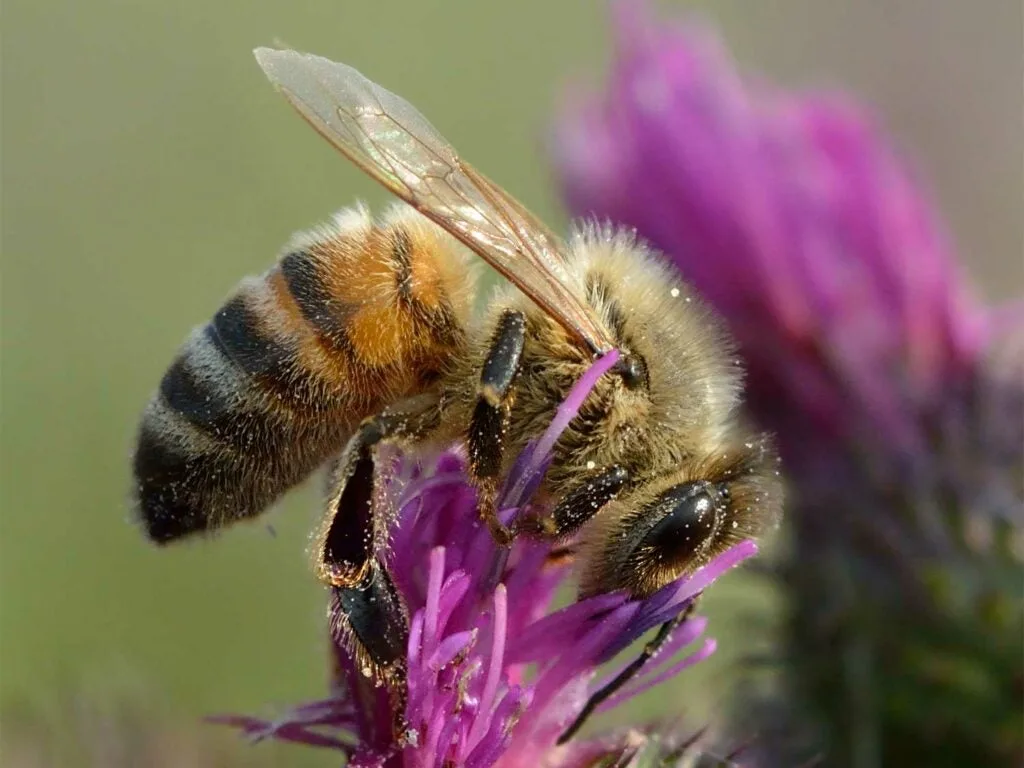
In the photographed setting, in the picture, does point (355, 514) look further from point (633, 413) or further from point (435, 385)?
point (633, 413)

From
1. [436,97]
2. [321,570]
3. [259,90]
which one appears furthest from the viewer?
[436,97]

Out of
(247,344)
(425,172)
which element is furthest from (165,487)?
(425,172)

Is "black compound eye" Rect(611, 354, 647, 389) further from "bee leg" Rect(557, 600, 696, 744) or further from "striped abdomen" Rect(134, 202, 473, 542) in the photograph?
"bee leg" Rect(557, 600, 696, 744)

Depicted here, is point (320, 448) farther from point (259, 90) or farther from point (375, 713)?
point (259, 90)

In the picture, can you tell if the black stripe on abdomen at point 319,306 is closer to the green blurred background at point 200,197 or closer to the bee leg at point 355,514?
the bee leg at point 355,514

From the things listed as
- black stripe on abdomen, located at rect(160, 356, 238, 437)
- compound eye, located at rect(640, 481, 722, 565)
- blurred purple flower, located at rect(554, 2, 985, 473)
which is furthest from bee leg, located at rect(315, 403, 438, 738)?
blurred purple flower, located at rect(554, 2, 985, 473)

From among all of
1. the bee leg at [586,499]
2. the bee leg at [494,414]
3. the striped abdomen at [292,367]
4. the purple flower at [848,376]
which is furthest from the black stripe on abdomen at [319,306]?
the purple flower at [848,376]

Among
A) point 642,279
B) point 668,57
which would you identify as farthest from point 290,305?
point 668,57
